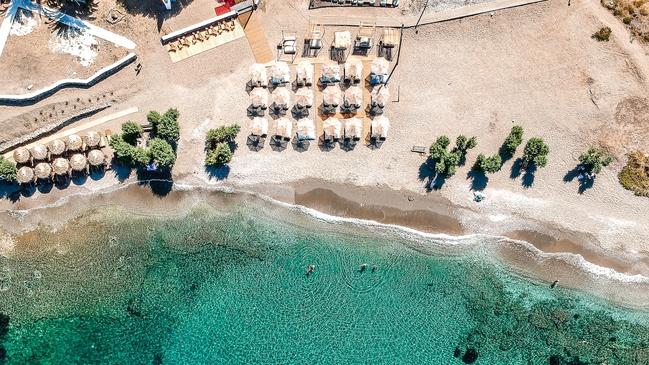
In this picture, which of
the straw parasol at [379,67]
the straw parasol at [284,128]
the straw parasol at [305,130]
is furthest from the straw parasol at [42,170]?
the straw parasol at [379,67]

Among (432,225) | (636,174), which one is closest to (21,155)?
(432,225)

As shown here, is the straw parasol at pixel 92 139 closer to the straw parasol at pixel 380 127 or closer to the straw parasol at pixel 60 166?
the straw parasol at pixel 60 166

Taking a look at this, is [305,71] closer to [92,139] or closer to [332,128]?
[332,128]

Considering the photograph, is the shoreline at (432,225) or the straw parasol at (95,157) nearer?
the straw parasol at (95,157)

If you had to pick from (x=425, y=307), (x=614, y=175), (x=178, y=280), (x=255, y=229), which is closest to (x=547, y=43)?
(x=614, y=175)

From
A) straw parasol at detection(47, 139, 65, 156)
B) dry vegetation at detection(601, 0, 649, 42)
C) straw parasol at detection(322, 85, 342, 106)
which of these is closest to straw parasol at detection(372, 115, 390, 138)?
straw parasol at detection(322, 85, 342, 106)

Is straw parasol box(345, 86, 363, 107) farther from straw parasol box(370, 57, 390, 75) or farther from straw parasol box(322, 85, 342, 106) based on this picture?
straw parasol box(370, 57, 390, 75)

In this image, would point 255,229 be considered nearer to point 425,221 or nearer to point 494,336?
point 425,221
